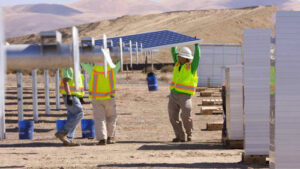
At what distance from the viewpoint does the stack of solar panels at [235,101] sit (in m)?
10.2

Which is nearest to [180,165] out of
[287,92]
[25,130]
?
[287,92]

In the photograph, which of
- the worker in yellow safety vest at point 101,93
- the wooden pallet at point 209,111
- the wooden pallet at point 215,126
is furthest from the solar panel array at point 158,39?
the worker in yellow safety vest at point 101,93

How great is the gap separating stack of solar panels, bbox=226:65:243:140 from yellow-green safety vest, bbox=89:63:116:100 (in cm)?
198

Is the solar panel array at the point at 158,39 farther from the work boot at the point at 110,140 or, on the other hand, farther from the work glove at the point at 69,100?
the work glove at the point at 69,100

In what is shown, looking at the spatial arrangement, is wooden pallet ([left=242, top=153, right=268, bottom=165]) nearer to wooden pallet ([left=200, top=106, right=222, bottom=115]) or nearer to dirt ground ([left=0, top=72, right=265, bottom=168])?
dirt ground ([left=0, top=72, right=265, bottom=168])

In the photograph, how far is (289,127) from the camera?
230 inches

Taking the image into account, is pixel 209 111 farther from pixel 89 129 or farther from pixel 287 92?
pixel 287 92

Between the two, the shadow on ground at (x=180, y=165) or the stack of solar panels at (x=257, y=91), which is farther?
the stack of solar panels at (x=257, y=91)

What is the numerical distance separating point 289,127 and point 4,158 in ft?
16.2

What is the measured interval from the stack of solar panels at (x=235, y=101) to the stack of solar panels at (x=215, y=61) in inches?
755

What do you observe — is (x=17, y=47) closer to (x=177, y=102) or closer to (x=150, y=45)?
(x=177, y=102)

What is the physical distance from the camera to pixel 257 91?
27.5 ft

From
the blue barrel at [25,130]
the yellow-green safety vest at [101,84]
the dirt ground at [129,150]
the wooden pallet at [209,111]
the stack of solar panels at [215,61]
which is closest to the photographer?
the dirt ground at [129,150]

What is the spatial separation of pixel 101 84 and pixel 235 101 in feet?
7.47
